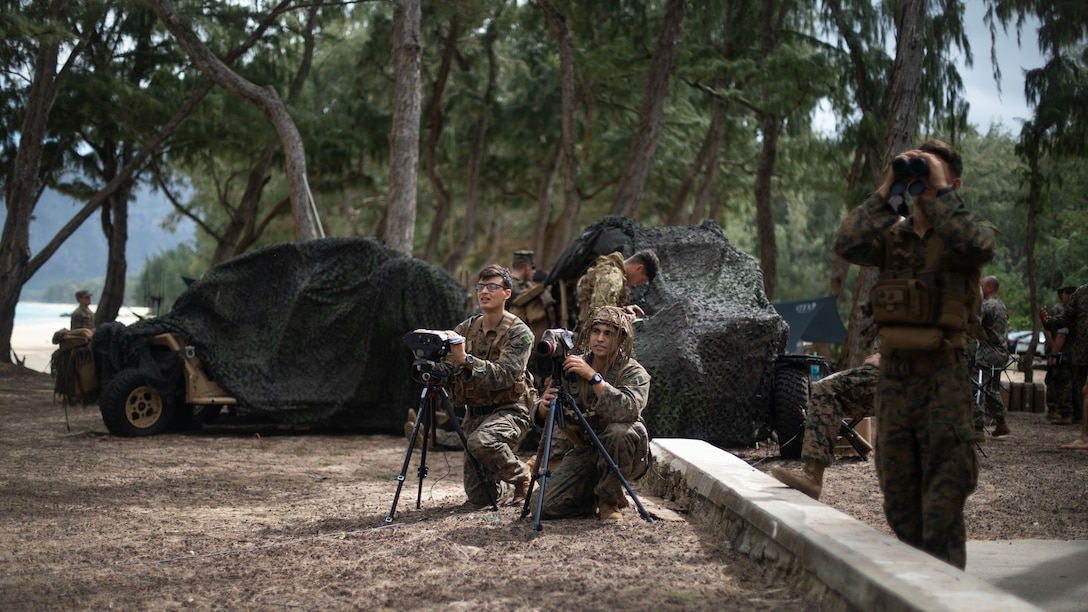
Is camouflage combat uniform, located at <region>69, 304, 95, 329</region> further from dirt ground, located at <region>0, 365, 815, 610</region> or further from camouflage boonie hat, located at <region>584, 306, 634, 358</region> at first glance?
camouflage boonie hat, located at <region>584, 306, 634, 358</region>

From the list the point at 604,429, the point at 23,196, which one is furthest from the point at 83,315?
the point at 604,429

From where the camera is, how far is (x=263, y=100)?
16.2 m

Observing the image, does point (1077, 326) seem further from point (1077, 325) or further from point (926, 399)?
point (926, 399)

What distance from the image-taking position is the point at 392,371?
12.0 meters

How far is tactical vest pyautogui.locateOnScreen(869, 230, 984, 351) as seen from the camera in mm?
4492

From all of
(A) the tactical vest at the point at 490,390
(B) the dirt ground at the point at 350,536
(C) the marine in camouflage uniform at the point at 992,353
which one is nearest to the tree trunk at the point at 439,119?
(C) the marine in camouflage uniform at the point at 992,353

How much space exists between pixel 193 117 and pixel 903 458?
19988 millimetres

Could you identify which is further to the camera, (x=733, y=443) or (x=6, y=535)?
(x=733, y=443)

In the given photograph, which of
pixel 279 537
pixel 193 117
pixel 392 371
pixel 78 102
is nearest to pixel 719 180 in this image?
pixel 193 117

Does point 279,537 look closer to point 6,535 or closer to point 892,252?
point 6,535

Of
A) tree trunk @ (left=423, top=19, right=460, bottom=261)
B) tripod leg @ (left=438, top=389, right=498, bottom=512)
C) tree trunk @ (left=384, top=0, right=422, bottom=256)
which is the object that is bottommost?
tripod leg @ (left=438, top=389, right=498, bottom=512)

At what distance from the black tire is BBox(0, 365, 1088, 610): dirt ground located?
33 cm

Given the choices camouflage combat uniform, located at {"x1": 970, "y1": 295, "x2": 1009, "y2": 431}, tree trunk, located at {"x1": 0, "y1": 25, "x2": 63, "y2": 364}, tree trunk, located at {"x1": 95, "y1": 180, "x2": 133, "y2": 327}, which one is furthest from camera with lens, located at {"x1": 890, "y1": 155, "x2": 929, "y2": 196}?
tree trunk, located at {"x1": 95, "y1": 180, "x2": 133, "y2": 327}

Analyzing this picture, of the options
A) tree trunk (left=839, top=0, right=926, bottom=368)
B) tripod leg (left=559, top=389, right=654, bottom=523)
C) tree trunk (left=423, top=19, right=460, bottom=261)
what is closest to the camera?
tripod leg (left=559, top=389, right=654, bottom=523)
